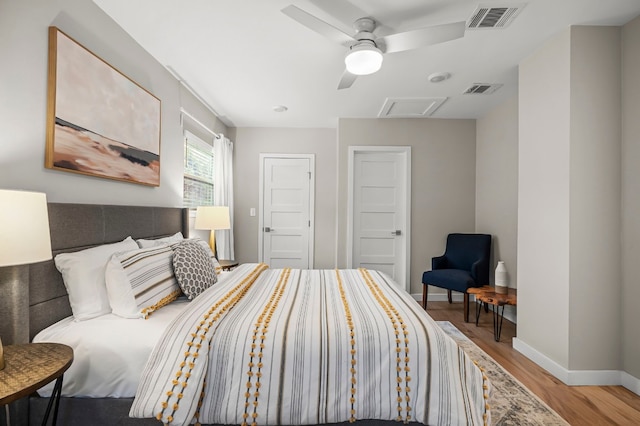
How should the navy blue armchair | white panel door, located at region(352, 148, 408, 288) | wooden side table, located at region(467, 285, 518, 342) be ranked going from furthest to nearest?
white panel door, located at region(352, 148, 408, 288) < the navy blue armchair < wooden side table, located at region(467, 285, 518, 342)

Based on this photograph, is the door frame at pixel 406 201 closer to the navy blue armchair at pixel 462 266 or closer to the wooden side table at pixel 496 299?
the navy blue armchair at pixel 462 266

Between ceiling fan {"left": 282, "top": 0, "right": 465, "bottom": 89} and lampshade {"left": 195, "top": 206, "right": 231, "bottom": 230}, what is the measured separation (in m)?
2.06

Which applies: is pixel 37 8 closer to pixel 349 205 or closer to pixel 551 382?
pixel 349 205

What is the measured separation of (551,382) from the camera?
2.21 metres

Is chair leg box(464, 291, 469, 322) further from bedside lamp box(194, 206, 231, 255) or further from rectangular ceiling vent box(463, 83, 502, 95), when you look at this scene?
bedside lamp box(194, 206, 231, 255)

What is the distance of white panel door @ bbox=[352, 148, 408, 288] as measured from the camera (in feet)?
14.3

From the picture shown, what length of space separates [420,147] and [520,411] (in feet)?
10.5

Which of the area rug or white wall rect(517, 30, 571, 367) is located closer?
the area rug

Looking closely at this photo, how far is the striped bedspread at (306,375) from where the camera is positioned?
121 cm

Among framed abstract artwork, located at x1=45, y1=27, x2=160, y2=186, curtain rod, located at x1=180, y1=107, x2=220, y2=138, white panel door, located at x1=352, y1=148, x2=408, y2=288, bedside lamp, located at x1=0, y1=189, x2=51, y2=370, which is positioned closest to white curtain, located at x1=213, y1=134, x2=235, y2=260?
curtain rod, located at x1=180, y1=107, x2=220, y2=138

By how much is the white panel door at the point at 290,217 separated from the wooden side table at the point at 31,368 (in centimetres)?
346

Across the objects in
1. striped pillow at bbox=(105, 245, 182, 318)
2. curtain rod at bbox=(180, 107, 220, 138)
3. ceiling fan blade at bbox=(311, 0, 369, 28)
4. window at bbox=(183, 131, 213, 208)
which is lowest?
striped pillow at bbox=(105, 245, 182, 318)

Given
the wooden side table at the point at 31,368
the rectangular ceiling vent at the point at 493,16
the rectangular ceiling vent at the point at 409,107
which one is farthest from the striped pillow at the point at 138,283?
the rectangular ceiling vent at the point at 409,107

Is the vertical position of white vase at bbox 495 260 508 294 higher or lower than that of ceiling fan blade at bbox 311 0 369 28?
lower
